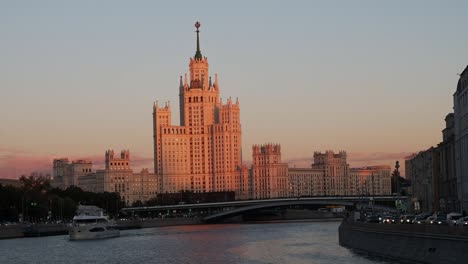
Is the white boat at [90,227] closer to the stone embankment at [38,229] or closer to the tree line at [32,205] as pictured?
the stone embankment at [38,229]

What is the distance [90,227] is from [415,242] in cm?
7428

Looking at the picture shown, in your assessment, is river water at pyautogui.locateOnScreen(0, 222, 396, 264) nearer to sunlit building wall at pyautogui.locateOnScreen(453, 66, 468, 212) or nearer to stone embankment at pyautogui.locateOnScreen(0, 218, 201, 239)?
sunlit building wall at pyautogui.locateOnScreen(453, 66, 468, 212)

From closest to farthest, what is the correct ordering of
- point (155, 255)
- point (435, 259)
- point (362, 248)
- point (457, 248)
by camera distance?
point (457, 248) → point (435, 259) → point (362, 248) → point (155, 255)

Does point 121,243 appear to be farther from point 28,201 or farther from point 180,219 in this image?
point 180,219

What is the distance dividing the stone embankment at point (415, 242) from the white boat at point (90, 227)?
Answer: 5185 cm

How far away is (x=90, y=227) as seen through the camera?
12394cm

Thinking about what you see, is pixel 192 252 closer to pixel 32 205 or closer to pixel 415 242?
pixel 415 242

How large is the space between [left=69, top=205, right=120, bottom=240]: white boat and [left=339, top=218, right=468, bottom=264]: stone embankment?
170 feet

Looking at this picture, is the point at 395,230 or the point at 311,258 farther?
the point at 311,258

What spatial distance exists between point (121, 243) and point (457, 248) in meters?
66.7

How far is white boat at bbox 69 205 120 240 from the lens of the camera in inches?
4781

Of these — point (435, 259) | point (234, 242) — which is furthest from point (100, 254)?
point (435, 259)

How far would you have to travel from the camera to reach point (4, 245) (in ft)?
348

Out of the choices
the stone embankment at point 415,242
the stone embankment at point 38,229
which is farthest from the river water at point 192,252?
the stone embankment at point 38,229
